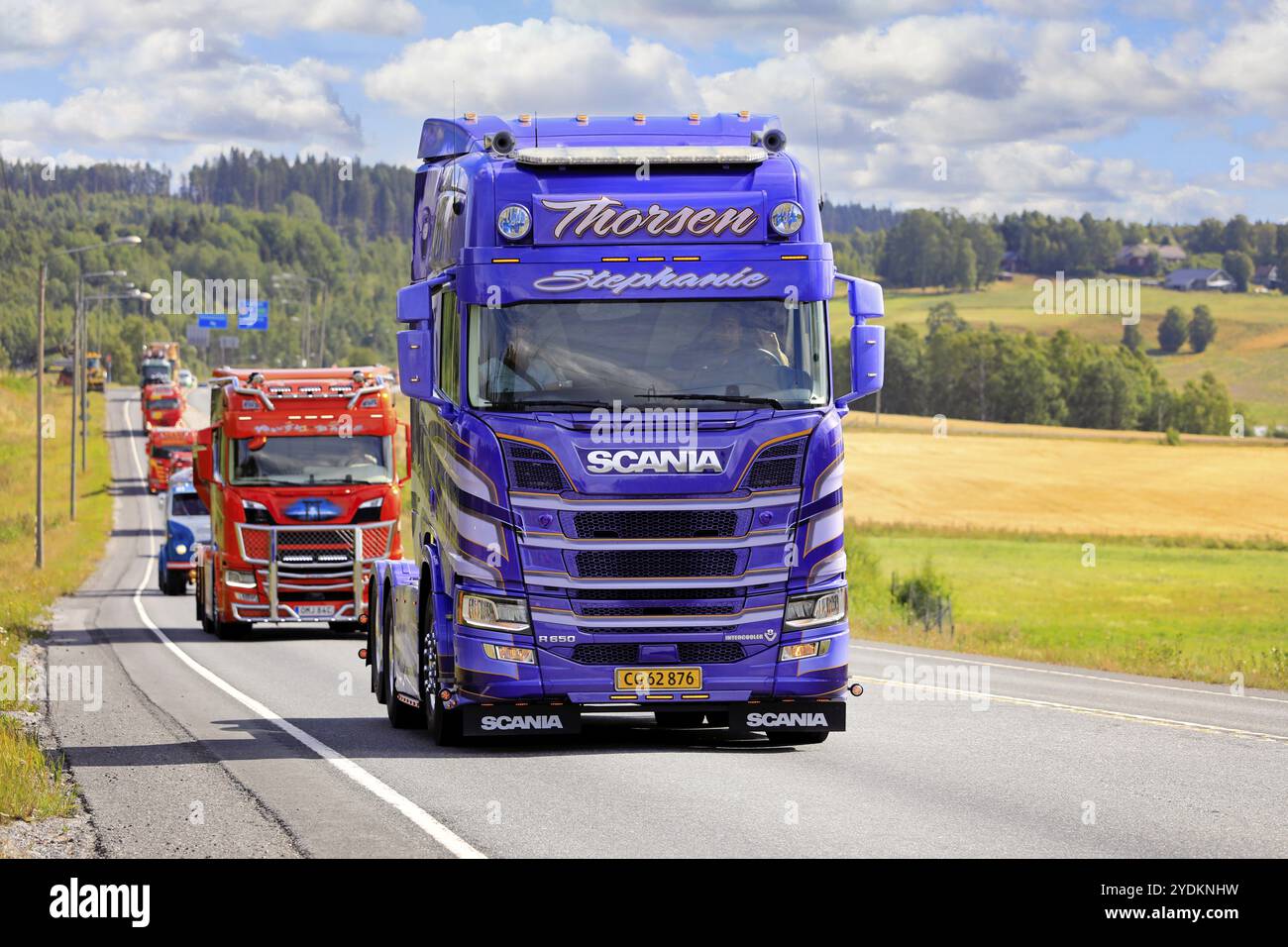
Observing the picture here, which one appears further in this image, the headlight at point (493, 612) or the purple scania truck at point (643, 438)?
the headlight at point (493, 612)

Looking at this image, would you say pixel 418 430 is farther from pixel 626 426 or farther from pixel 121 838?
pixel 121 838

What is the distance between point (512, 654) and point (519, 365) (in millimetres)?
1940

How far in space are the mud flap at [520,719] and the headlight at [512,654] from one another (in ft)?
1.19

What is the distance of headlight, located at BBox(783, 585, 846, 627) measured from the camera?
13.0m

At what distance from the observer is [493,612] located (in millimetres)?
12805

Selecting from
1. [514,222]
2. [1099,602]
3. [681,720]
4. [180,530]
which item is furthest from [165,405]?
[514,222]

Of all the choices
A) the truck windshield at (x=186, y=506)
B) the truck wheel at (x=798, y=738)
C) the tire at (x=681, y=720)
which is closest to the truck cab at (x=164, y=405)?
the truck windshield at (x=186, y=506)

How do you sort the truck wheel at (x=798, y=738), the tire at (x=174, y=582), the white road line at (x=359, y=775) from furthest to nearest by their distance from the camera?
the tire at (x=174, y=582)
the truck wheel at (x=798, y=738)
the white road line at (x=359, y=775)

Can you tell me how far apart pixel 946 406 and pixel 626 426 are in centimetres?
16606

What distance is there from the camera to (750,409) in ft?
42.0

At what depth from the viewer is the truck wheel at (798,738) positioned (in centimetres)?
1449

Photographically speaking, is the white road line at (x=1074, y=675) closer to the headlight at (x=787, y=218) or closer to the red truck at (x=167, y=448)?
the headlight at (x=787, y=218)
